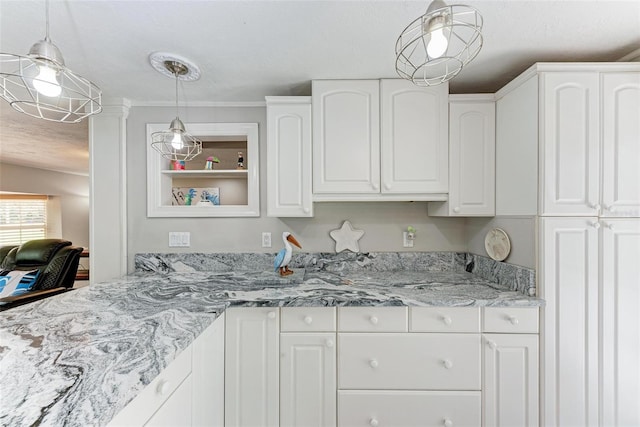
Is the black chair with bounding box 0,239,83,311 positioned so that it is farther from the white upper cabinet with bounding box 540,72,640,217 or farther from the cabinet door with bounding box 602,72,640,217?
the cabinet door with bounding box 602,72,640,217

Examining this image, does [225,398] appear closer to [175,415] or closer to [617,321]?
[175,415]

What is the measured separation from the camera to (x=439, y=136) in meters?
1.75

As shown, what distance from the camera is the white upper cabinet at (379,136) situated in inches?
68.4

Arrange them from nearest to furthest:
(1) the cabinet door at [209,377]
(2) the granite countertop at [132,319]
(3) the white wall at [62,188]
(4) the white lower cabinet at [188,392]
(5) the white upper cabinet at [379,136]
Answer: (2) the granite countertop at [132,319] → (4) the white lower cabinet at [188,392] → (1) the cabinet door at [209,377] → (5) the white upper cabinet at [379,136] → (3) the white wall at [62,188]

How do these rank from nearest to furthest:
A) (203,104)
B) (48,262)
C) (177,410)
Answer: (177,410), (203,104), (48,262)

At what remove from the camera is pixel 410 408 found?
143 cm

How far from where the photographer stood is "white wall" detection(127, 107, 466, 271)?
2.09m

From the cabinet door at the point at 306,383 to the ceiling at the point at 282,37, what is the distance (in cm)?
Result: 151

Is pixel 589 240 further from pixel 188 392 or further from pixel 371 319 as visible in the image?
pixel 188 392

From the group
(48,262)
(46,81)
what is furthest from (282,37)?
(48,262)

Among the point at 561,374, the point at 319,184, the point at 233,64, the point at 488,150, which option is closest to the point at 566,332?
the point at 561,374

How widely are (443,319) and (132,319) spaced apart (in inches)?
56.7

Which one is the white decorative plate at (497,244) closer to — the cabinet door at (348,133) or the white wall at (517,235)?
the white wall at (517,235)

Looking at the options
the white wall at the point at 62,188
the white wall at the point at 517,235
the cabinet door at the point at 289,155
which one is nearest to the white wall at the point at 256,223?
the white wall at the point at 517,235
